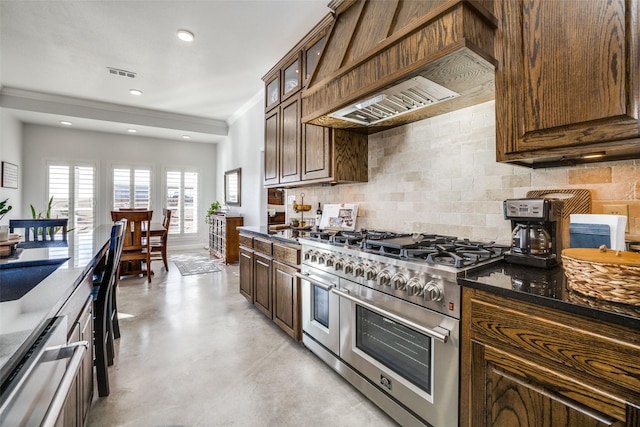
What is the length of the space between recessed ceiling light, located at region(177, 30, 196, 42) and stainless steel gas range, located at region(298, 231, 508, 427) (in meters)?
2.81

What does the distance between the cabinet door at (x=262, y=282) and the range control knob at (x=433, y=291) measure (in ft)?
5.48

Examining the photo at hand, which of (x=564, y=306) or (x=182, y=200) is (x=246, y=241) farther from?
(x=182, y=200)

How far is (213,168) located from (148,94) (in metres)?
2.85

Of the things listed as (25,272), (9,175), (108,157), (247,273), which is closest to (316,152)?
(247,273)

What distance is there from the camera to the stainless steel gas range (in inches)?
50.9

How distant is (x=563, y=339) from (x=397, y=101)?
148 cm

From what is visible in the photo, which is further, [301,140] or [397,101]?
[301,140]

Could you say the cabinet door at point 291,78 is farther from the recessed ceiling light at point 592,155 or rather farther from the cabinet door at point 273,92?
the recessed ceiling light at point 592,155

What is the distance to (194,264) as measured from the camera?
5477 millimetres

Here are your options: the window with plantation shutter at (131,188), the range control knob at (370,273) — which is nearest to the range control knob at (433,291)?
the range control knob at (370,273)

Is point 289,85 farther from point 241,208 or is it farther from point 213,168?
point 213,168

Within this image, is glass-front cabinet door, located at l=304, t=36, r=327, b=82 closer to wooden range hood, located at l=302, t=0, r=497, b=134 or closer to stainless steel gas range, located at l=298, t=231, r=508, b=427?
wooden range hood, located at l=302, t=0, r=497, b=134

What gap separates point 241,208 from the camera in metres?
5.89

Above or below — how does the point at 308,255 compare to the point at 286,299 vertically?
above
